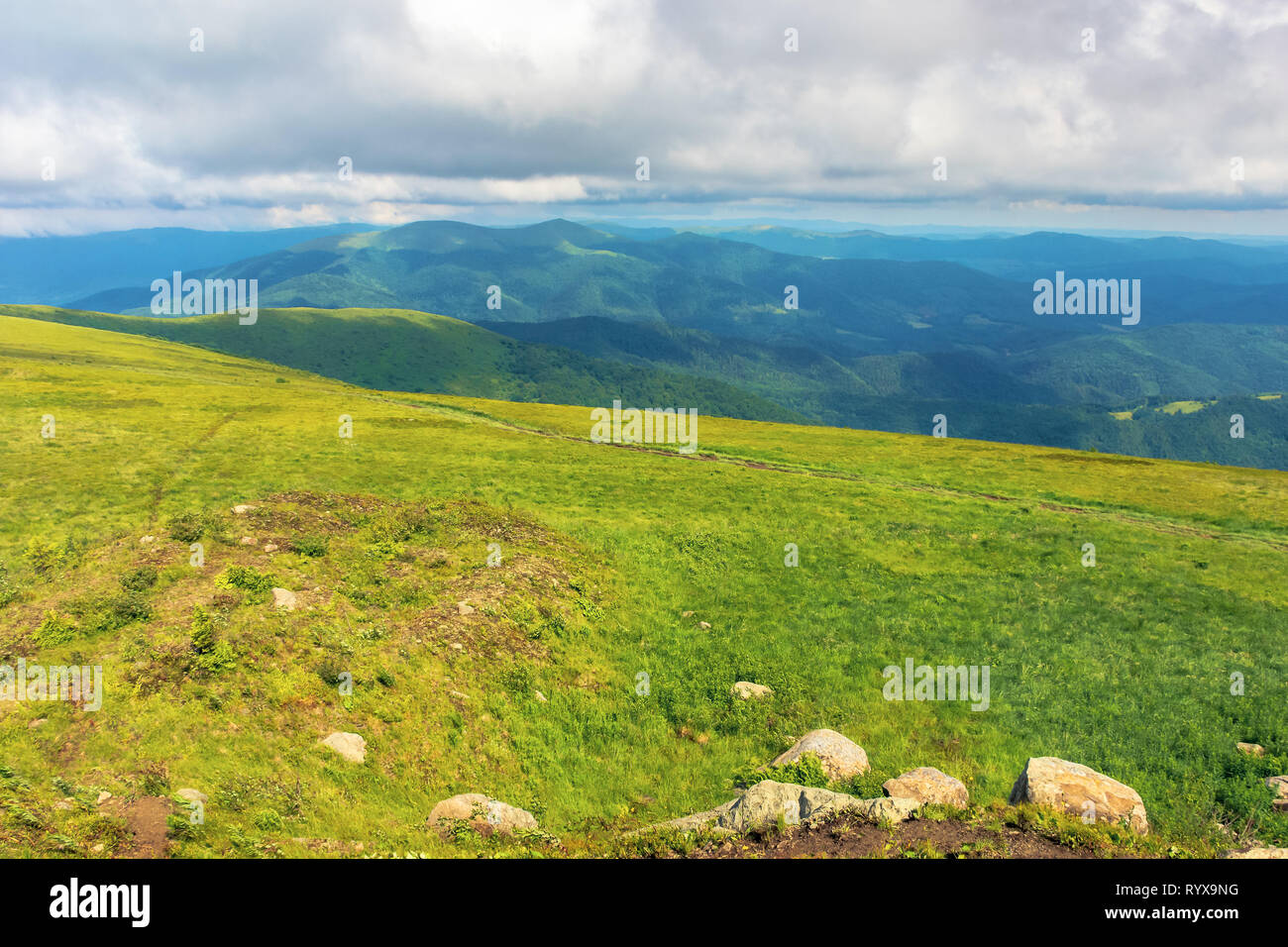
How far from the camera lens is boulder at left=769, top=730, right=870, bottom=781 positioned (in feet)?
55.4

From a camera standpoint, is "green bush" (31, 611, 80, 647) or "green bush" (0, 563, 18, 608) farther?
"green bush" (0, 563, 18, 608)

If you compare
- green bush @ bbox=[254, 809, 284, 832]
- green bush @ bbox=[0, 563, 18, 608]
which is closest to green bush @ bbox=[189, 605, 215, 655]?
green bush @ bbox=[254, 809, 284, 832]

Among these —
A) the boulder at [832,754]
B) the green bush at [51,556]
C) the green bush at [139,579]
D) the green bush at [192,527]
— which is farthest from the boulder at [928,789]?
the green bush at [51,556]

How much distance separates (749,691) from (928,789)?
8.09 m

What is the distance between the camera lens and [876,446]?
253ft

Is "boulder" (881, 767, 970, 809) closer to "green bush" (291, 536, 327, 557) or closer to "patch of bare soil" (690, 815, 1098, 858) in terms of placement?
"patch of bare soil" (690, 815, 1098, 858)

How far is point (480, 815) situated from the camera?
576 inches

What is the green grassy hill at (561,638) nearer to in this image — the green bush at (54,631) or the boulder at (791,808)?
the green bush at (54,631)

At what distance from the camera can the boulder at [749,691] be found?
72.1 ft

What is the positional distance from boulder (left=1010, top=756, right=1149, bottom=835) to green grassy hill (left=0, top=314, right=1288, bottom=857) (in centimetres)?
221

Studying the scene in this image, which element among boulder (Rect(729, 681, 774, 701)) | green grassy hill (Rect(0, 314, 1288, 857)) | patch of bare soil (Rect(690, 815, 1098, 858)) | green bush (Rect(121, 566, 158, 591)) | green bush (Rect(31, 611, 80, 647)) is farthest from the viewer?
green bush (Rect(121, 566, 158, 591))

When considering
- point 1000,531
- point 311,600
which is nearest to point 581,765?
point 311,600
